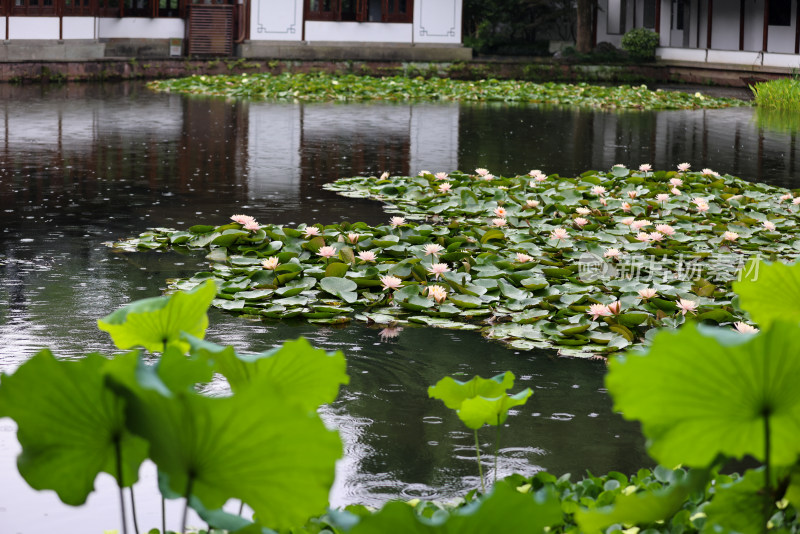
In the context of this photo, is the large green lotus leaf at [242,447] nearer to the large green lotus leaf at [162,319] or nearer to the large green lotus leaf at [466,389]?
the large green lotus leaf at [162,319]

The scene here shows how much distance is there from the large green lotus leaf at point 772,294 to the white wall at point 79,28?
83.9 feet

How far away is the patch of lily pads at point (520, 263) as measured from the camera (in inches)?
196

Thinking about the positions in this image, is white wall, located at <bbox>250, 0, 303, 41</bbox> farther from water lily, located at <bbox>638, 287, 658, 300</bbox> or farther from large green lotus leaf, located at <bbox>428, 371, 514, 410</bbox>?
large green lotus leaf, located at <bbox>428, 371, 514, 410</bbox>

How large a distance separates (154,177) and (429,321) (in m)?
5.73

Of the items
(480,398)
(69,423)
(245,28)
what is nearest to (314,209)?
A: (480,398)

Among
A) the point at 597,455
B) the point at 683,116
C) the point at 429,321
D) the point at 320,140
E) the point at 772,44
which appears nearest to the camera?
the point at 597,455

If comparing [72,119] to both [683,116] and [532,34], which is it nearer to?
[683,116]

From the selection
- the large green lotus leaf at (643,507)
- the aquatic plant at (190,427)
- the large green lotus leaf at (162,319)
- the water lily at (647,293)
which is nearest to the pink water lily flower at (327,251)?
the water lily at (647,293)

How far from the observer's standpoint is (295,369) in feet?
5.21

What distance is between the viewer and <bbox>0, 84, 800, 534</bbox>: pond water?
3436 mm

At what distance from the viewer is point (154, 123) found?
15.2 meters

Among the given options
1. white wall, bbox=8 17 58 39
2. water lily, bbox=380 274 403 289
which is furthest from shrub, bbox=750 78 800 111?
water lily, bbox=380 274 403 289

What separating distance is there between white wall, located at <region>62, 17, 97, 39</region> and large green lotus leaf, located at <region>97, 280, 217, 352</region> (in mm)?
25163

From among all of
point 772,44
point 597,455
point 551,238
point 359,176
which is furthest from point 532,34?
point 597,455
